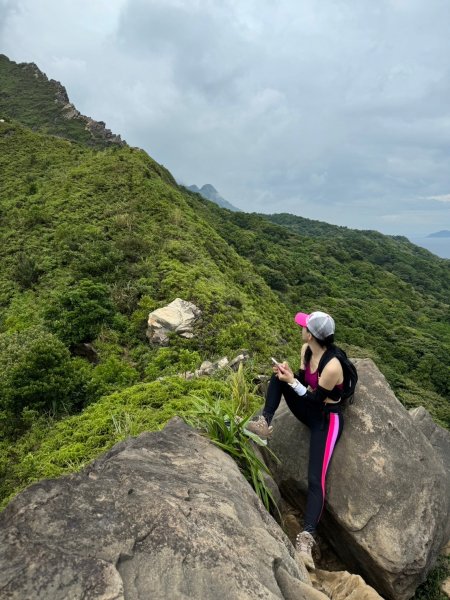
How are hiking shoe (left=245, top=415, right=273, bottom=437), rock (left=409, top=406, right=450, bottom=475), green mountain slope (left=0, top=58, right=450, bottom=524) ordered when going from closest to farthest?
1. hiking shoe (left=245, top=415, right=273, bottom=437)
2. rock (left=409, top=406, right=450, bottom=475)
3. green mountain slope (left=0, top=58, right=450, bottom=524)

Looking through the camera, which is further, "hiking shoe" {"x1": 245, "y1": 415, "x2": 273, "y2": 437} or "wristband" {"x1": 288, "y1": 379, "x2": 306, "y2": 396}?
"hiking shoe" {"x1": 245, "y1": 415, "x2": 273, "y2": 437}

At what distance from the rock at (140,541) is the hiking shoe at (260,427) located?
121 centimetres

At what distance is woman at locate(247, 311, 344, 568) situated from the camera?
14.9 feet

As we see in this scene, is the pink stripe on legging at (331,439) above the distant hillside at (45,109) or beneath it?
beneath

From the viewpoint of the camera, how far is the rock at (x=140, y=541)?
2.43 m

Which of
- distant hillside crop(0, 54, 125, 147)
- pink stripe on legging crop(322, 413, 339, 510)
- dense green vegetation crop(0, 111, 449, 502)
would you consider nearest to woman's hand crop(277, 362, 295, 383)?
pink stripe on legging crop(322, 413, 339, 510)

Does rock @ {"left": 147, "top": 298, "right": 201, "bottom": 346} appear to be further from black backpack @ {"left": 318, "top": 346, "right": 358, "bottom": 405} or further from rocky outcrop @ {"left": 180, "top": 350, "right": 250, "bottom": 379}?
black backpack @ {"left": 318, "top": 346, "right": 358, "bottom": 405}

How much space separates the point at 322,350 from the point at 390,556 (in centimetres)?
216

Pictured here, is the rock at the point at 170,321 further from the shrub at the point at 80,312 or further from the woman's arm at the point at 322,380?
the woman's arm at the point at 322,380

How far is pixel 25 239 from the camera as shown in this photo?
1848 centimetres

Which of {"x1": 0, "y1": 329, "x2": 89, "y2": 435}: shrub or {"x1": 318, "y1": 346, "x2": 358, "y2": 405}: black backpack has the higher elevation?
{"x1": 318, "y1": 346, "x2": 358, "y2": 405}: black backpack

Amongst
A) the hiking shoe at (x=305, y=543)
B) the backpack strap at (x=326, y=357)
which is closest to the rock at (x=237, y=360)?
the backpack strap at (x=326, y=357)

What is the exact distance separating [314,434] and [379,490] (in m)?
0.88

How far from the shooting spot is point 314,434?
479 cm
